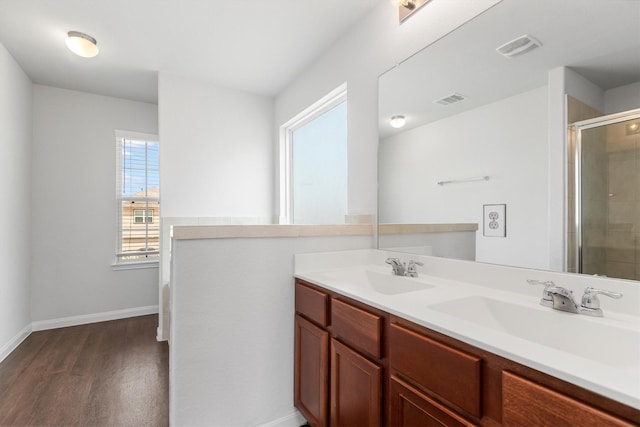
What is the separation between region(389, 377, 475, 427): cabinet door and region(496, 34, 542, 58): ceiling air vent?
1.36m

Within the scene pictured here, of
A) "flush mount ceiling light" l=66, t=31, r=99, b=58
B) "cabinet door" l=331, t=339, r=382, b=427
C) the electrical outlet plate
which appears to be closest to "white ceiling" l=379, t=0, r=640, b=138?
A: the electrical outlet plate

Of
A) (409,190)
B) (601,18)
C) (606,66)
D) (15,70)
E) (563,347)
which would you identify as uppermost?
(15,70)

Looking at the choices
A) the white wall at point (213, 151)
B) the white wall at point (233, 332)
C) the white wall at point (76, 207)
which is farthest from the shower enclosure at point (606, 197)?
the white wall at point (76, 207)

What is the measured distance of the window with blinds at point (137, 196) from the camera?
3.72 m

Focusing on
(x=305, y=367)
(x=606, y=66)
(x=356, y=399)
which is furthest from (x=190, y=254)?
(x=606, y=66)

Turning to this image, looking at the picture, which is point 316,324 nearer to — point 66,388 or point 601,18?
point 601,18

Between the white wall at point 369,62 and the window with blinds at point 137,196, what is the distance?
2.54 m

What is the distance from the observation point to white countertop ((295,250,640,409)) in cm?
64

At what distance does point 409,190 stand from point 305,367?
1172mm

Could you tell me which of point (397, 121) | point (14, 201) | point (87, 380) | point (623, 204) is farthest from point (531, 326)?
point (14, 201)

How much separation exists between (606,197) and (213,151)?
122 inches

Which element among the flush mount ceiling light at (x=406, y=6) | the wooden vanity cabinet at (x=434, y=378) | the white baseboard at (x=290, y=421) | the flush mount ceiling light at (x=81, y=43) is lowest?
the white baseboard at (x=290, y=421)

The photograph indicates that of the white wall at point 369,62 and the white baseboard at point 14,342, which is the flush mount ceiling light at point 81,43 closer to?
the white wall at point 369,62

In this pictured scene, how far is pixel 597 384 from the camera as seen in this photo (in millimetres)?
594
